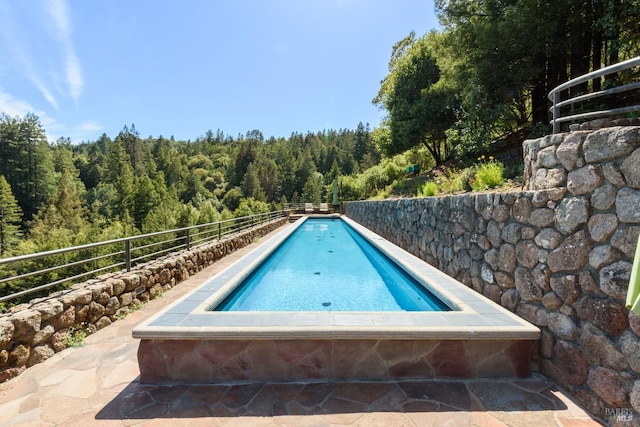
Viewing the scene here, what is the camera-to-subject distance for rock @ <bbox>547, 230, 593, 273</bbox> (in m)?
2.30

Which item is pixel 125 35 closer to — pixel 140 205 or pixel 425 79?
pixel 425 79

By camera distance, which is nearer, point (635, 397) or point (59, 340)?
point (635, 397)

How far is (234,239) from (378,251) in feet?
14.5

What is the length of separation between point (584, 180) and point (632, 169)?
1.08ft

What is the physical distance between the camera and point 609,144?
7.16ft

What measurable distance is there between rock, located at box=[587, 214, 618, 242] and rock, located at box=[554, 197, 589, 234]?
0.06 metres

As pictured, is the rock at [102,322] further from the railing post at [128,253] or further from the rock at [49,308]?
the railing post at [128,253]

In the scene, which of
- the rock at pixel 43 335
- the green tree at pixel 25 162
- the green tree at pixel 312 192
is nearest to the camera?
the rock at pixel 43 335

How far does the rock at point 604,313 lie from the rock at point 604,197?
2.31 feet

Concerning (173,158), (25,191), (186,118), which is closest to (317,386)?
(186,118)

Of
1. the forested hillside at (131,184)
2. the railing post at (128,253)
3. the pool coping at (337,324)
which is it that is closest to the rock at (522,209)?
the pool coping at (337,324)

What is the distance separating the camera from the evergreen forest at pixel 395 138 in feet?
25.1

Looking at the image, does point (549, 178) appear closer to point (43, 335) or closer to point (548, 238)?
point (548, 238)

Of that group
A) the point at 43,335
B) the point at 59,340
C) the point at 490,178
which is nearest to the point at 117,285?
the point at 59,340
